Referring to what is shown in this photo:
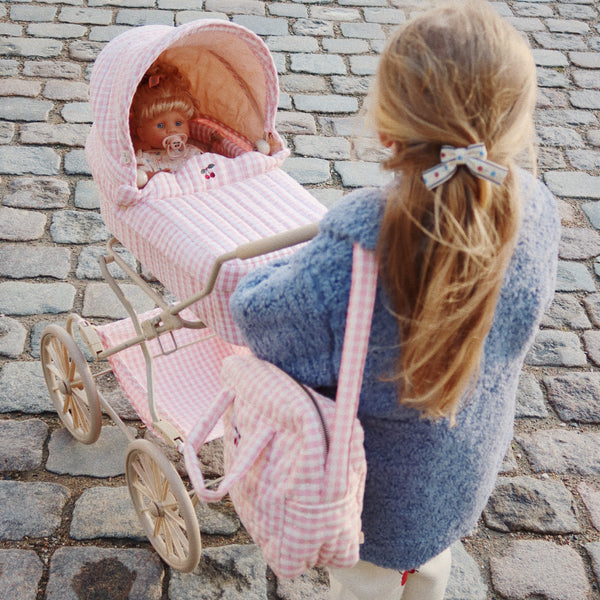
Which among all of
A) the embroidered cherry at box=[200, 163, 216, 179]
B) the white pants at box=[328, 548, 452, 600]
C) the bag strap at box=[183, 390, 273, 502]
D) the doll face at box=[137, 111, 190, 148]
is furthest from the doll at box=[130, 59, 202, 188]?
the white pants at box=[328, 548, 452, 600]

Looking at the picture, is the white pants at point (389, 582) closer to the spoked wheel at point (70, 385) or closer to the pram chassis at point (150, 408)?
the pram chassis at point (150, 408)

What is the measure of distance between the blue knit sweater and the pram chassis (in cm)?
26

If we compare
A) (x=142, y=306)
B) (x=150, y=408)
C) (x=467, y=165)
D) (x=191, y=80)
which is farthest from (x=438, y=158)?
(x=142, y=306)

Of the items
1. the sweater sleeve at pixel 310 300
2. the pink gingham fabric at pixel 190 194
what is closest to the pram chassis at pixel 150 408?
the pink gingham fabric at pixel 190 194

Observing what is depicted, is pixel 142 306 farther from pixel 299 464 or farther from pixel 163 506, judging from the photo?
pixel 299 464

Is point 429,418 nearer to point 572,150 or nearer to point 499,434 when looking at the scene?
point 499,434

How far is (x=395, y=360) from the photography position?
4.99 feet

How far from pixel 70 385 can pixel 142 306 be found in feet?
2.49

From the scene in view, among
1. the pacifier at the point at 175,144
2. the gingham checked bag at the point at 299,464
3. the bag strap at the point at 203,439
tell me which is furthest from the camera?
the pacifier at the point at 175,144

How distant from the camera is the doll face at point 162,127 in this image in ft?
8.52

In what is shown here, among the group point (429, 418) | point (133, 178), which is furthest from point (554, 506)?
point (133, 178)

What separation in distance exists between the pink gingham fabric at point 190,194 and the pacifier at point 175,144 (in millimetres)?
294

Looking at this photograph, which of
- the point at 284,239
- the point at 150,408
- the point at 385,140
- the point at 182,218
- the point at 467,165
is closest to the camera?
the point at 467,165

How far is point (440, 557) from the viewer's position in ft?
6.82
